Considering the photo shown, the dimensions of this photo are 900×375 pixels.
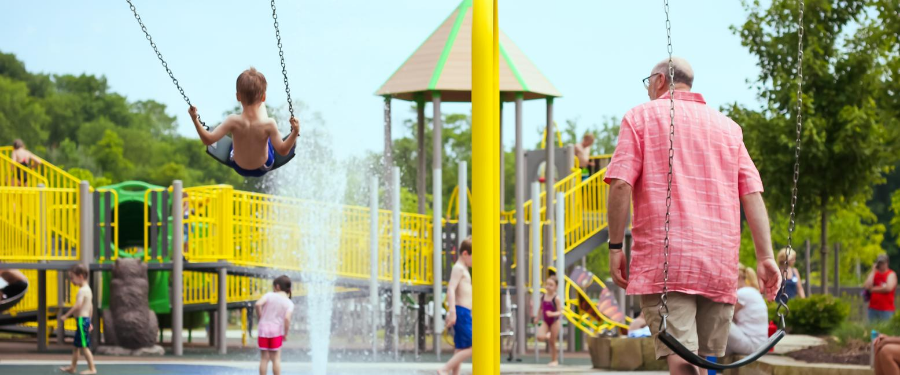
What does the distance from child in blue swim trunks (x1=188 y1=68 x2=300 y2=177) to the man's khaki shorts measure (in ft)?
7.97

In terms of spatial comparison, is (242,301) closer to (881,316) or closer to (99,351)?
(99,351)

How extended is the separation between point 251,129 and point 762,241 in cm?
294

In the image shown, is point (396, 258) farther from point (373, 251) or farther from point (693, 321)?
point (693, 321)

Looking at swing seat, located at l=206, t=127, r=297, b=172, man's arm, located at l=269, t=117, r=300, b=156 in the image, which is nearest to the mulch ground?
swing seat, located at l=206, t=127, r=297, b=172

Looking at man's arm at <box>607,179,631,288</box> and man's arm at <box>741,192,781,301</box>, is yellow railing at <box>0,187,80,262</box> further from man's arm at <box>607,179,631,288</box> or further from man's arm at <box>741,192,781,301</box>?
man's arm at <box>741,192,781,301</box>

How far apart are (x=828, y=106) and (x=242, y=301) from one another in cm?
1076

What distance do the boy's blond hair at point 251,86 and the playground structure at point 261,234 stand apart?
422 inches

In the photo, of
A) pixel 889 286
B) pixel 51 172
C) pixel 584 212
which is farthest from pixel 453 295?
pixel 51 172

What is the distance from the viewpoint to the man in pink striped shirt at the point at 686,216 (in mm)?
4926

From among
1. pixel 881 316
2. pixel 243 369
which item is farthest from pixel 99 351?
pixel 881 316

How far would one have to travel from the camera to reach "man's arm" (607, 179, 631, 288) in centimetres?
497

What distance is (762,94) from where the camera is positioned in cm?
2288

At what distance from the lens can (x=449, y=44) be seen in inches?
815

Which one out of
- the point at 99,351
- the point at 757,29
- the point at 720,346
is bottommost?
the point at 99,351
